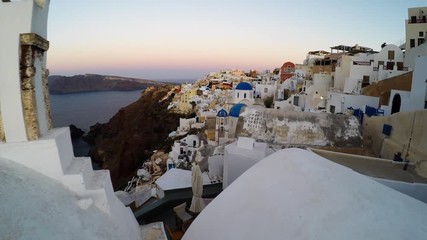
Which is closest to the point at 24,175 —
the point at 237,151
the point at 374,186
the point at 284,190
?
the point at 284,190

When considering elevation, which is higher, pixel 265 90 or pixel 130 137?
pixel 265 90

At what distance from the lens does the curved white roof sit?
3.19 m

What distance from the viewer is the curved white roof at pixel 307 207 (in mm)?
3188

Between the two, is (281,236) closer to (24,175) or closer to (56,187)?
(56,187)

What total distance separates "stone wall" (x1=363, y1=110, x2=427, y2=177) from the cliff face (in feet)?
90.5

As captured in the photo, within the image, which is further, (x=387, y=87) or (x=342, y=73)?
(x=342, y=73)

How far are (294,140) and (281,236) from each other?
10.4 metres

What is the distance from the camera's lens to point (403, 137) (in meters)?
10.1

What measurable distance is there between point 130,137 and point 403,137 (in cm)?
4432

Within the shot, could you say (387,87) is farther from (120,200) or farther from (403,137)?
(120,200)

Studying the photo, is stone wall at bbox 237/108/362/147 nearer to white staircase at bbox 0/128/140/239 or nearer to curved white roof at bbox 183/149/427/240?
curved white roof at bbox 183/149/427/240

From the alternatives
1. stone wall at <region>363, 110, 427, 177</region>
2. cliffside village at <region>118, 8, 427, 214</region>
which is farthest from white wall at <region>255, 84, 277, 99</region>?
stone wall at <region>363, 110, 427, 177</region>

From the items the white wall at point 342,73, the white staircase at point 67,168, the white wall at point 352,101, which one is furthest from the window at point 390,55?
the white staircase at point 67,168

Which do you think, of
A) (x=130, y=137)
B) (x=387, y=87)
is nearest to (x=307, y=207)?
(x=387, y=87)
